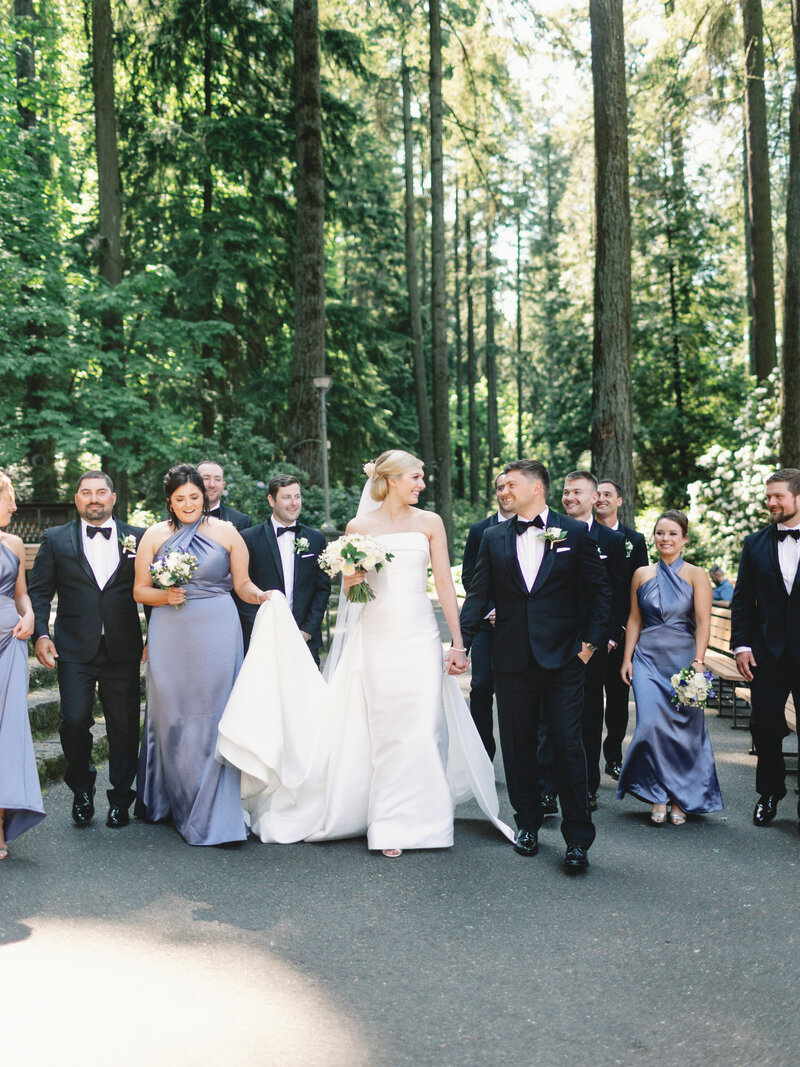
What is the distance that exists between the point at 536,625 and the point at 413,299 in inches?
1184

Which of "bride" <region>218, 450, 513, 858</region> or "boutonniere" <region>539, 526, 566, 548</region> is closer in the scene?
"boutonniere" <region>539, 526, 566, 548</region>

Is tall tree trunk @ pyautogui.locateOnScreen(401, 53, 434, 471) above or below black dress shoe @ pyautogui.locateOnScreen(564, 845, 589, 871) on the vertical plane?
above

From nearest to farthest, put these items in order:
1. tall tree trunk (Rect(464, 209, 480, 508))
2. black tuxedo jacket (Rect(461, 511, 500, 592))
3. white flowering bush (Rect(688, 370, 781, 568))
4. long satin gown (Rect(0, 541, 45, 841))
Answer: long satin gown (Rect(0, 541, 45, 841)), black tuxedo jacket (Rect(461, 511, 500, 592)), white flowering bush (Rect(688, 370, 781, 568)), tall tree trunk (Rect(464, 209, 480, 508))

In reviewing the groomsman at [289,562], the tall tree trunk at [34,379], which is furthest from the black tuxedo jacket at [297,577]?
the tall tree trunk at [34,379]

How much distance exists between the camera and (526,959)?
4445 millimetres

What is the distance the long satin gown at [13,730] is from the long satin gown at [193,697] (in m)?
0.80

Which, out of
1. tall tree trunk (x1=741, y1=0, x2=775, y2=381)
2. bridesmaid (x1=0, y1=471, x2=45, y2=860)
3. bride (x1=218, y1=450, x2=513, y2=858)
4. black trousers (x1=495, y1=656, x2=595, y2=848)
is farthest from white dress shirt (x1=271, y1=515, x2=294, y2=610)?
tall tree trunk (x1=741, y1=0, x2=775, y2=381)

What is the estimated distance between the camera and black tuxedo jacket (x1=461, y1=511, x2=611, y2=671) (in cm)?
590

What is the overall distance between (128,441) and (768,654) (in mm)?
16603

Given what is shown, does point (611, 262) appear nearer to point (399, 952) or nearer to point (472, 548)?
point (472, 548)

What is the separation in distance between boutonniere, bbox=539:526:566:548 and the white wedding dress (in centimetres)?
87

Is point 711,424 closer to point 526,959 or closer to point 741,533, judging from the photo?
point 741,533

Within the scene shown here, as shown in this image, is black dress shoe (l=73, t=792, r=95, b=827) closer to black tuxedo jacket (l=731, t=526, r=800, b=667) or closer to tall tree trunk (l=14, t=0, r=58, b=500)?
black tuxedo jacket (l=731, t=526, r=800, b=667)

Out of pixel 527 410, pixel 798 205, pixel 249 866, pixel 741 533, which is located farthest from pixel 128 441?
pixel 527 410
